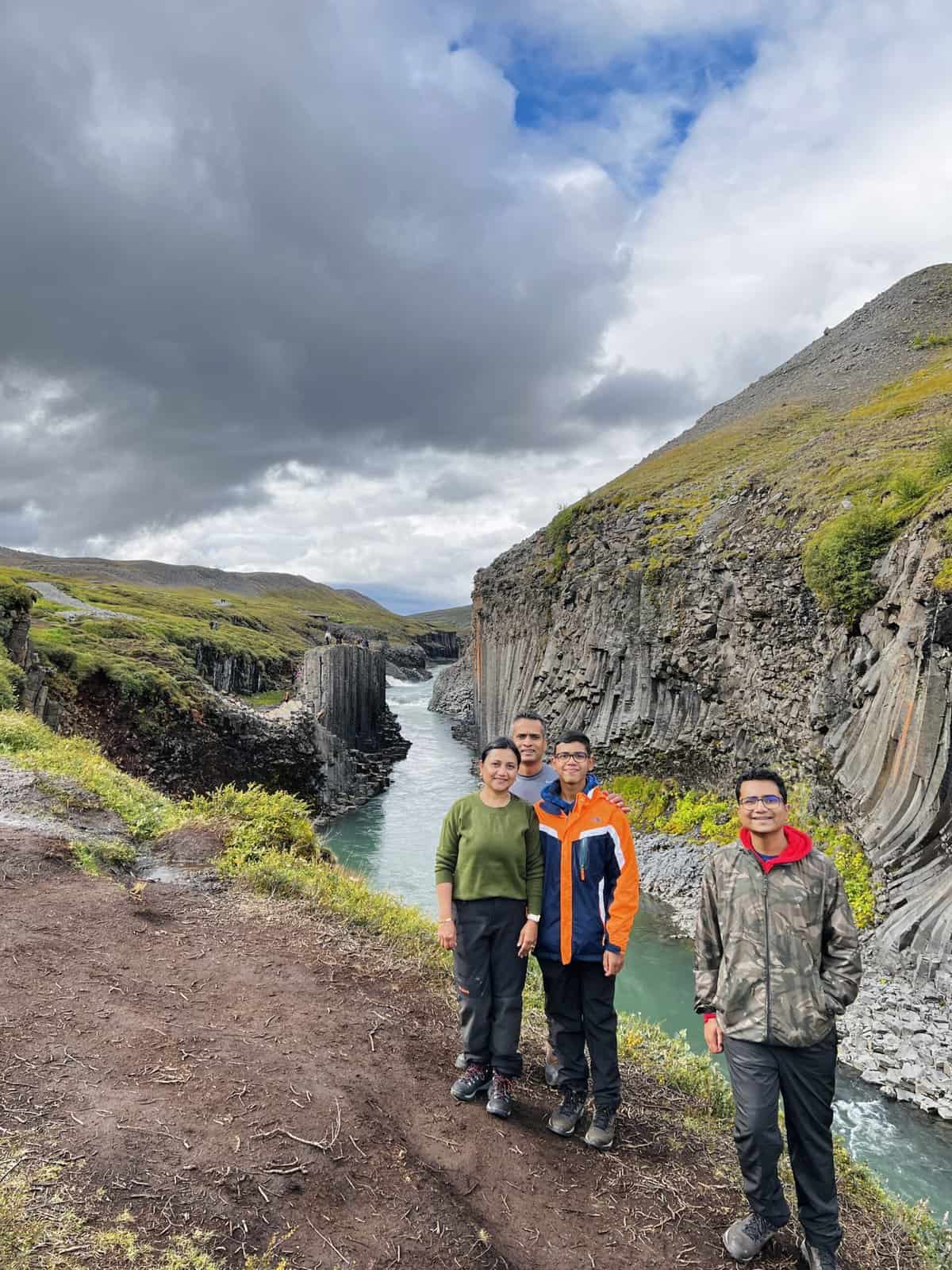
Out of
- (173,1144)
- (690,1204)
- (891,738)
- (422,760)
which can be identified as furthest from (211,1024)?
(422,760)

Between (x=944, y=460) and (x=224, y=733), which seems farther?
(x=224, y=733)

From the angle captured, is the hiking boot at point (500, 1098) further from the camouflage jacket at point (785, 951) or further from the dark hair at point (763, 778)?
the dark hair at point (763, 778)

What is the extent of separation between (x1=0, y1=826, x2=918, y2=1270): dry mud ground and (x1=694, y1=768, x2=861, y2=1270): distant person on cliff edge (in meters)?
0.39

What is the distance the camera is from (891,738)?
14266 mm

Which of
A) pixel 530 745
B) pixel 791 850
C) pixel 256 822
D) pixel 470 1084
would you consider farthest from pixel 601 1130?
pixel 256 822

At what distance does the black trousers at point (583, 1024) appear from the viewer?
477 centimetres

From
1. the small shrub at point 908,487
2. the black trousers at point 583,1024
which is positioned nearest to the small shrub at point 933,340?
the small shrub at point 908,487

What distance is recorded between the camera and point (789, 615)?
2095 centimetres

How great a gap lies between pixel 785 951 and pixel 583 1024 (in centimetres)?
172

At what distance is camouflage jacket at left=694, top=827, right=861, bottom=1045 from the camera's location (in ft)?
12.8

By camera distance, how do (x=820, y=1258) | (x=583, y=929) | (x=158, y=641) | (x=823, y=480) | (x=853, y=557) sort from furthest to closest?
(x=158, y=641)
(x=823, y=480)
(x=853, y=557)
(x=583, y=929)
(x=820, y=1258)

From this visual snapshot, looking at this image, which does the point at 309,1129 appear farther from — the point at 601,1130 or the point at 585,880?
the point at 585,880

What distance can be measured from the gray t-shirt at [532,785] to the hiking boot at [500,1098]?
77.6 inches

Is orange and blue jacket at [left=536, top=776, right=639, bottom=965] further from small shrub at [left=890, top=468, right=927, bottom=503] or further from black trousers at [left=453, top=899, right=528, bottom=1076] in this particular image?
small shrub at [left=890, top=468, right=927, bottom=503]
